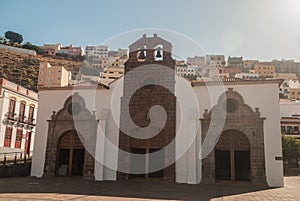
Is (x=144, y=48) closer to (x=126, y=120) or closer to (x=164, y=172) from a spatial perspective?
(x=126, y=120)

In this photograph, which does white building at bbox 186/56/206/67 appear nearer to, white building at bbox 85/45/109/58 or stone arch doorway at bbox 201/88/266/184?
white building at bbox 85/45/109/58

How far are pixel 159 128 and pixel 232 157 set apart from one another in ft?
14.0

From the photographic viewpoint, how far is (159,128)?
648 inches

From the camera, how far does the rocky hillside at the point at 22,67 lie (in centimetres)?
6462

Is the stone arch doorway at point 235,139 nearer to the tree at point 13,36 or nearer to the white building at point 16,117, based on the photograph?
the white building at point 16,117

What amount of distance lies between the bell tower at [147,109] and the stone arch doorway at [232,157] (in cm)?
251

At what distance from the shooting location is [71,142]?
17.4 meters

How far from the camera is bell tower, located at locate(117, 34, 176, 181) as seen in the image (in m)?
16.1

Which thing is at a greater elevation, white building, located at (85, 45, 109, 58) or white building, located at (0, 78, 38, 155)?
white building, located at (85, 45, 109, 58)

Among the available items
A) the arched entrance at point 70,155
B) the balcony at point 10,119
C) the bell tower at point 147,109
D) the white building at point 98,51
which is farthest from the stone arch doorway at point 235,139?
the white building at point 98,51

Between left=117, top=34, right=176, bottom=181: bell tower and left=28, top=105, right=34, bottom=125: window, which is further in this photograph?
left=28, top=105, right=34, bottom=125: window

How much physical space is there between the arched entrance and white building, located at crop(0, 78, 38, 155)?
11652mm

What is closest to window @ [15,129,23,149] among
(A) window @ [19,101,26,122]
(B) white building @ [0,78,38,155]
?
(B) white building @ [0,78,38,155]

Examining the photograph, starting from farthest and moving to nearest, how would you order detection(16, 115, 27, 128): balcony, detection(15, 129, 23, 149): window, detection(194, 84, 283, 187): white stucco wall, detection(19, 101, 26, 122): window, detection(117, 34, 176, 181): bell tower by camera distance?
detection(19, 101, 26, 122): window
detection(15, 129, 23, 149): window
detection(16, 115, 27, 128): balcony
detection(117, 34, 176, 181): bell tower
detection(194, 84, 283, 187): white stucco wall
